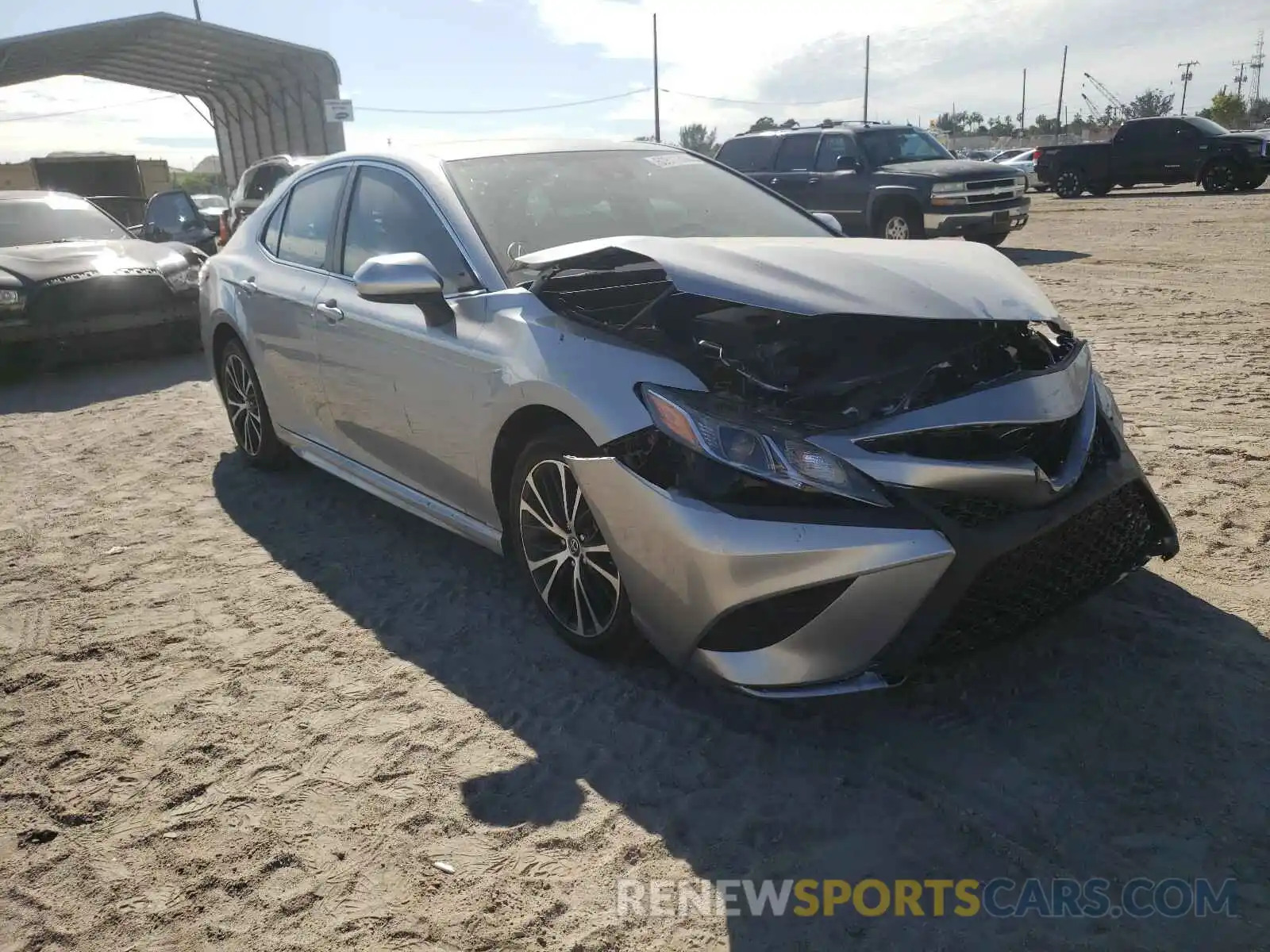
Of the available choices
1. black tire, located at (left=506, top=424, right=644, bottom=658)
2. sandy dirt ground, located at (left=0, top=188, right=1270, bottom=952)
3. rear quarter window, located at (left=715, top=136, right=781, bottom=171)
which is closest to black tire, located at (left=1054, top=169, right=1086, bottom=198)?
rear quarter window, located at (left=715, top=136, right=781, bottom=171)

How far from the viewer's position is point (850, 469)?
8.55 ft

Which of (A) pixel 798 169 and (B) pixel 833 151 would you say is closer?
(B) pixel 833 151

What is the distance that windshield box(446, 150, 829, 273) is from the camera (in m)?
3.75

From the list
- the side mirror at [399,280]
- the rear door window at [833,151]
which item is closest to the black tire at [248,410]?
the side mirror at [399,280]

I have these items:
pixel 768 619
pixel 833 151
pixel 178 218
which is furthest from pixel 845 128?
pixel 768 619

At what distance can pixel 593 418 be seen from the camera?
2.97m

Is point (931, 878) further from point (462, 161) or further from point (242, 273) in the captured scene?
point (242, 273)

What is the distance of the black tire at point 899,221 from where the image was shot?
44.7 ft

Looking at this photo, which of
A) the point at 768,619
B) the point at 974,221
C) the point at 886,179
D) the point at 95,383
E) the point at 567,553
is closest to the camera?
the point at 768,619

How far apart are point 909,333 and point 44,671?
10.5ft

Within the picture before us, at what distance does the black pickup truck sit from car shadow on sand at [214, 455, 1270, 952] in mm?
21392

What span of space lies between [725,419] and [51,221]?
9244 millimetres

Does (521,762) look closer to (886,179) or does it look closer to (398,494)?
(398,494)

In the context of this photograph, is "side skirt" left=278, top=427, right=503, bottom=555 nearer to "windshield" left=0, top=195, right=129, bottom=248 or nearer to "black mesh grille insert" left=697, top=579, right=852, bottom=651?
"black mesh grille insert" left=697, top=579, right=852, bottom=651
